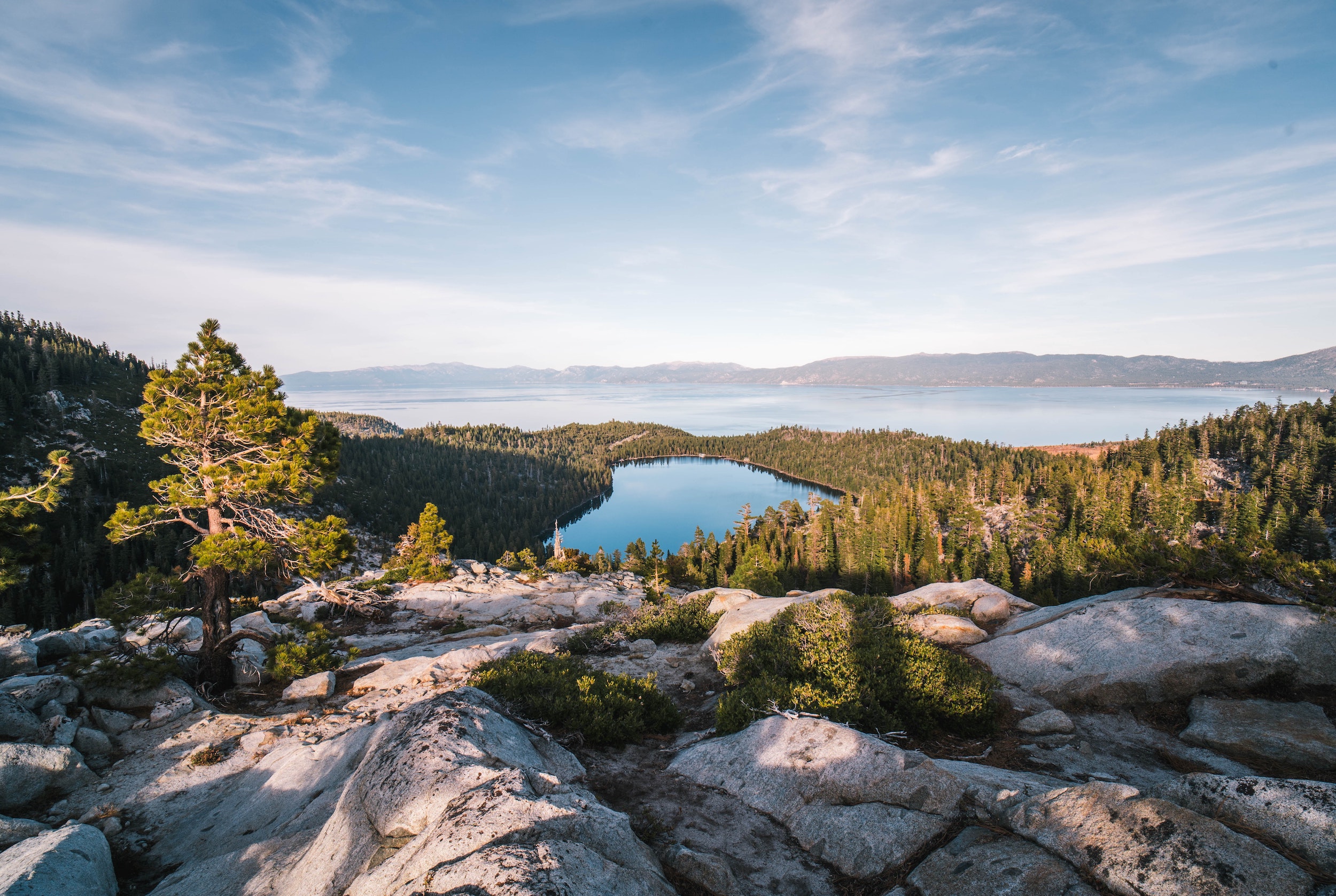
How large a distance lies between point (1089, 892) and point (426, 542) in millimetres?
45659

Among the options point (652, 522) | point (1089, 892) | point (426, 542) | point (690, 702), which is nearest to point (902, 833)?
point (1089, 892)

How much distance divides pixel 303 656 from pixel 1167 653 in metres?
24.9

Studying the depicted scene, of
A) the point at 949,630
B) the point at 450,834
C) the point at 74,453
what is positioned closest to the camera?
the point at 450,834

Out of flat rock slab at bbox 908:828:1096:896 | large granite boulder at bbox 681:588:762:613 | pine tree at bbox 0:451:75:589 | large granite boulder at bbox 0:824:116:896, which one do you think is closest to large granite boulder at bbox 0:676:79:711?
pine tree at bbox 0:451:75:589

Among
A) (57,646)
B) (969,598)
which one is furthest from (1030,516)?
(57,646)

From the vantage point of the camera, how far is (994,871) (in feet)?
19.2

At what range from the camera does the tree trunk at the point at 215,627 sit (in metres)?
15.9

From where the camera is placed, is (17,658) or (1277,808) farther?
(17,658)

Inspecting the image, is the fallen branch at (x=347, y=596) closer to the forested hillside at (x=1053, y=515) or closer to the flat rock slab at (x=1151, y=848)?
the flat rock slab at (x=1151, y=848)

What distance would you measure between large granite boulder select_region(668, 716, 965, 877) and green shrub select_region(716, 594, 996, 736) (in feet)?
4.64

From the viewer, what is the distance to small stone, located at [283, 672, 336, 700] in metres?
16.7

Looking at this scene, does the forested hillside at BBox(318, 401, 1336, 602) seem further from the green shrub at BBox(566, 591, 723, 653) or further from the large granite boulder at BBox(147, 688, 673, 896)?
the large granite boulder at BBox(147, 688, 673, 896)

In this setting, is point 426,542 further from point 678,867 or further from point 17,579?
point 678,867

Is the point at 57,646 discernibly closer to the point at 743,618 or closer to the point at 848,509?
the point at 743,618
